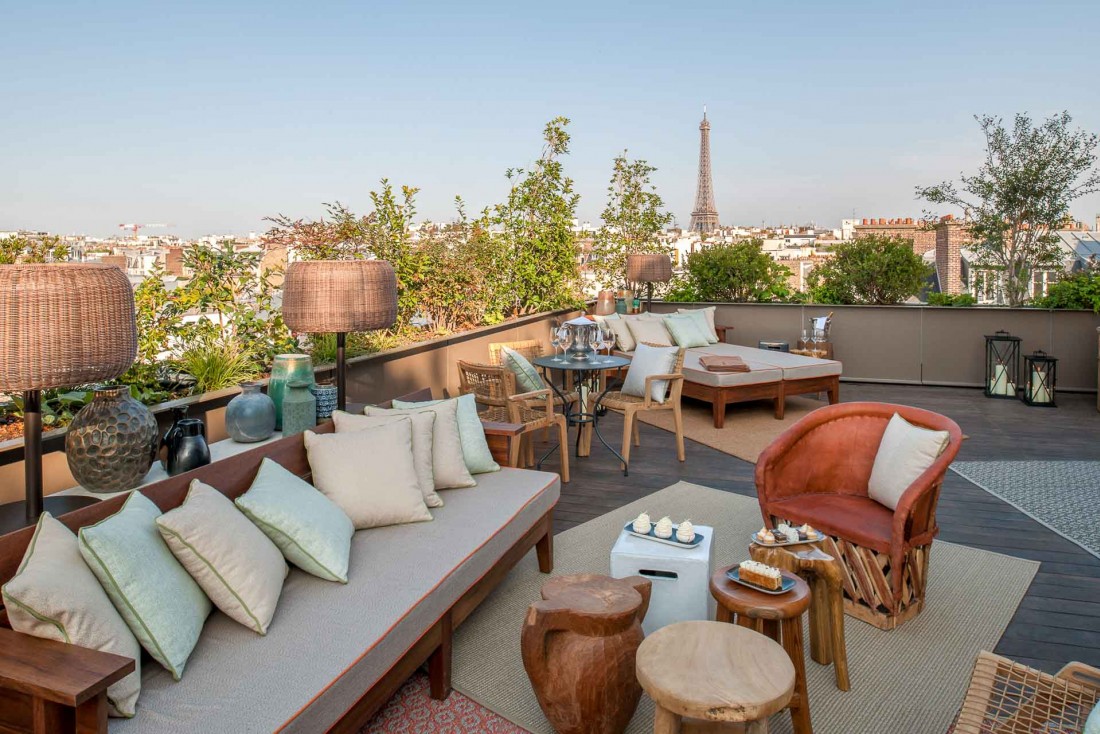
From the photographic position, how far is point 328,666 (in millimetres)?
1807

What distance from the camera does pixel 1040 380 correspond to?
24.4 ft

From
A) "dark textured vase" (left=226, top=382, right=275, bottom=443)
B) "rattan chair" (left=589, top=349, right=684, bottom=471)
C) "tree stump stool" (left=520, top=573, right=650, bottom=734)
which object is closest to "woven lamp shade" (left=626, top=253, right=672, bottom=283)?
"rattan chair" (left=589, top=349, right=684, bottom=471)

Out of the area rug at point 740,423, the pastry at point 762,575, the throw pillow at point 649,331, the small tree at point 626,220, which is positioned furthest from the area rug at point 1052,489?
the small tree at point 626,220

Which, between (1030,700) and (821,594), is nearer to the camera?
(1030,700)

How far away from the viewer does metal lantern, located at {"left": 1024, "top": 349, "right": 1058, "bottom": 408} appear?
743cm

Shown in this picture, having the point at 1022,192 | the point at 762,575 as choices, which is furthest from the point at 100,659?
the point at 1022,192

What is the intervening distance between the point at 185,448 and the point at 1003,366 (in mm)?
8377

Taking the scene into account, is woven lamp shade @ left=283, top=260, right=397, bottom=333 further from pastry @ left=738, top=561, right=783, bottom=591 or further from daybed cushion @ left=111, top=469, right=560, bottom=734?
pastry @ left=738, top=561, right=783, bottom=591

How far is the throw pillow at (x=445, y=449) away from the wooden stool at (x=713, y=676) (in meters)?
1.51

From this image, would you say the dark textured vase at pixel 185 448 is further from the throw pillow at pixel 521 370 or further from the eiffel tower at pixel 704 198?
the eiffel tower at pixel 704 198

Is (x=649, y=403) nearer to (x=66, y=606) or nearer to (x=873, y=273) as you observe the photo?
(x=66, y=606)

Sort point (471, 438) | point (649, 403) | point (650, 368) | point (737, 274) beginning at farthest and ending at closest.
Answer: point (737, 274)
point (650, 368)
point (649, 403)
point (471, 438)

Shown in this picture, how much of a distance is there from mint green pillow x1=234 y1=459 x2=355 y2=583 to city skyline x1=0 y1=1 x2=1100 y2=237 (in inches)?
169

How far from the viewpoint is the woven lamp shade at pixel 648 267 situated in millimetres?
8430
